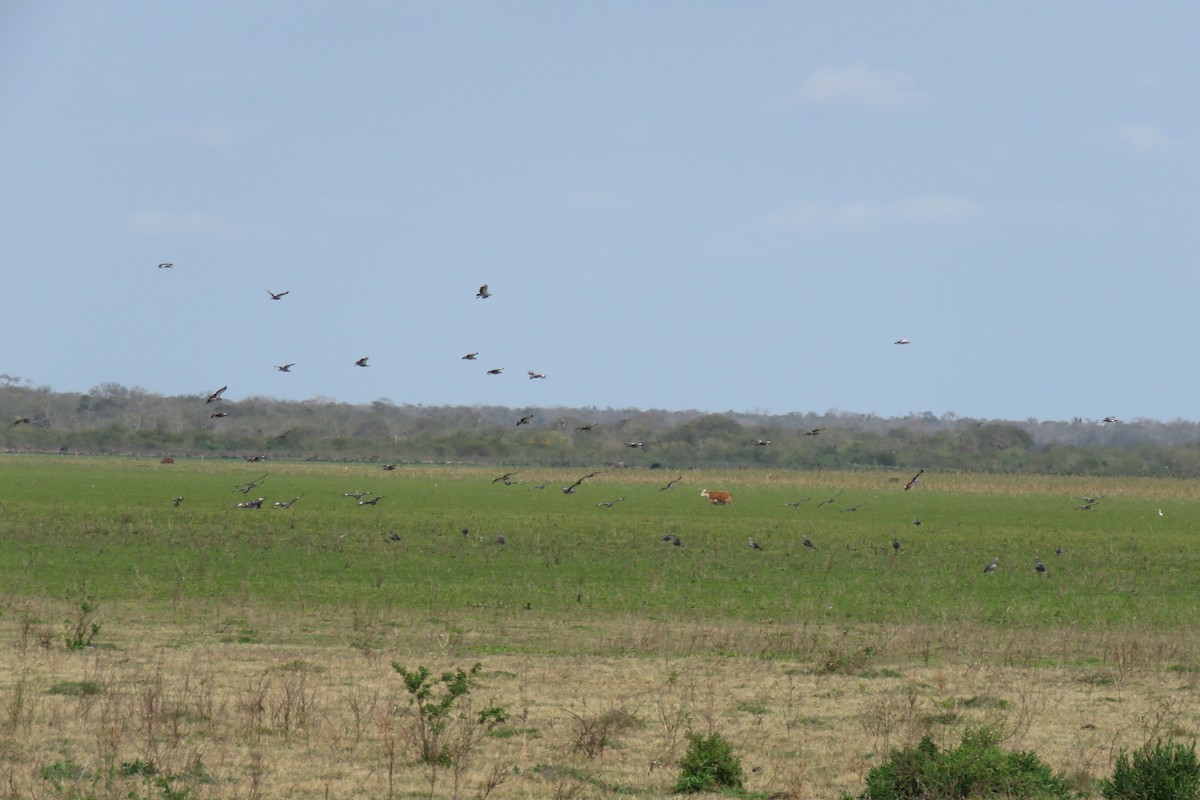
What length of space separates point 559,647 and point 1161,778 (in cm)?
958

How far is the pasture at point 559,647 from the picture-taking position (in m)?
10.5

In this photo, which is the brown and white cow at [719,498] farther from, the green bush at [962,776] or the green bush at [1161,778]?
the green bush at [1161,778]

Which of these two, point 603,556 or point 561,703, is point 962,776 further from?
point 603,556

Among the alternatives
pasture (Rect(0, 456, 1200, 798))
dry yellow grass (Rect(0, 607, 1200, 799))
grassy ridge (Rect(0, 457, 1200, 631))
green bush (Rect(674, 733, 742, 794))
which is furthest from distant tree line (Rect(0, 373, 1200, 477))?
green bush (Rect(674, 733, 742, 794))

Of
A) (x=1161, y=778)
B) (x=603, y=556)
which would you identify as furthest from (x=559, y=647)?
(x=603, y=556)

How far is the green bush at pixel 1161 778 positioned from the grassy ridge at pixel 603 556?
36.8ft

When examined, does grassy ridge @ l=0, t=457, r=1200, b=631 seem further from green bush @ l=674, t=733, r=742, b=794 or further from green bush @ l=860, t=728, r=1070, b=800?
green bush @ l=860, t=728, r=1070, b=800

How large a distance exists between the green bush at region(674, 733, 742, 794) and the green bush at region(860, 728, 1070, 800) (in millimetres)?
1015

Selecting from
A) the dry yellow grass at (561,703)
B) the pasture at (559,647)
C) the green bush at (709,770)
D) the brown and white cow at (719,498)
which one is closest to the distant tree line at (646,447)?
the brown and white cow at (719,498)

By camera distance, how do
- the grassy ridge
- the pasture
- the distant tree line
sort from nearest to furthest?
the pasture, the grassy ridge, the distant tree line

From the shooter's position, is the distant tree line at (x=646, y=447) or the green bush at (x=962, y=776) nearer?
the green bush at (x=962, y=776)

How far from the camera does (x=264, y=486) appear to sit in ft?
218

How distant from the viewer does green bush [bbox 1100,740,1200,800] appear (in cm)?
887

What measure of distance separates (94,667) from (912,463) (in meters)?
118
